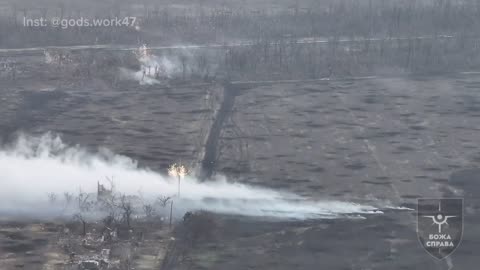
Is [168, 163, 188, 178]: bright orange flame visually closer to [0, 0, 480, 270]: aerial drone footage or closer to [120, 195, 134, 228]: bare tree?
[0, 0, 480, 270]: aerial drone footage

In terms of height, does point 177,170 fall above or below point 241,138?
below

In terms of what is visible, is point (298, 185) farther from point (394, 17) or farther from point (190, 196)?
point (394, 17)

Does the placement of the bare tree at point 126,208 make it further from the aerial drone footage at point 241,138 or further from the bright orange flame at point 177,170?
the bright orange flame at point 177,170

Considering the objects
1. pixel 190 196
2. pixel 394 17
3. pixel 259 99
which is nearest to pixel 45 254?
pixel 190 196

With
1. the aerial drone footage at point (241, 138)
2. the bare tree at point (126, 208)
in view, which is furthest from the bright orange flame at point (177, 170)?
the bare tree at point (126, 208)

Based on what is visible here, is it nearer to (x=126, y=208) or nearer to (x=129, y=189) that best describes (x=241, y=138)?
(x=129, y=189)

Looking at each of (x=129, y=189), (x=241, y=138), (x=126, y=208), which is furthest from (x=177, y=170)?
(x=126, y=208)
